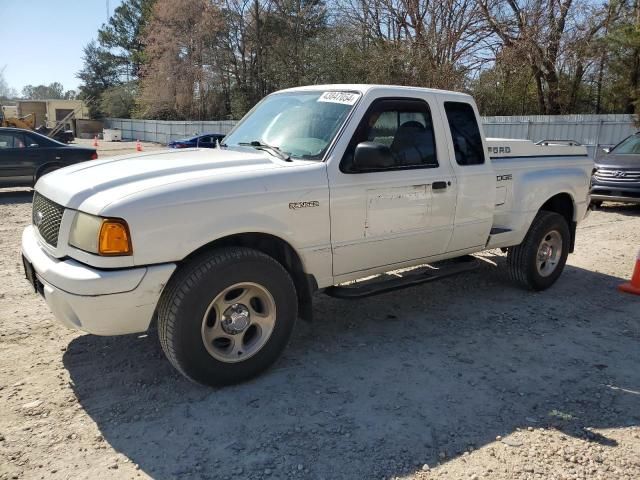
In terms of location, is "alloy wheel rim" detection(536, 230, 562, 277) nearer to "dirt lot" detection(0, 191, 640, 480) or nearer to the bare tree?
"dirt lot" detection(0, 191, 640, 480)

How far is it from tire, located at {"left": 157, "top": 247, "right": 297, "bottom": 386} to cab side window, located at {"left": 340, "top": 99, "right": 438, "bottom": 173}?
121cm

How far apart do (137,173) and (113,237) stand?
585 millimetres

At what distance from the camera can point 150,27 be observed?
1845 inches

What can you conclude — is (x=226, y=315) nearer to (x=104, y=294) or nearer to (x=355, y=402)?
(x=104, y=294)

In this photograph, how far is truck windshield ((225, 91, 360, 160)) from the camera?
13.5ft

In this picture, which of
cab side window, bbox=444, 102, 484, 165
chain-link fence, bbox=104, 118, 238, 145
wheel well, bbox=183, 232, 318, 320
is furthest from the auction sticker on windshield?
chain-link fence, bbox=104, 118, 238, 145

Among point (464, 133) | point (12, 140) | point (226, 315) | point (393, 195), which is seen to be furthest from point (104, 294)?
point (12, 140)

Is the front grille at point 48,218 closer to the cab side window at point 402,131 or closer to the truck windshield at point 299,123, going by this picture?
the truck windshield at point 299,123

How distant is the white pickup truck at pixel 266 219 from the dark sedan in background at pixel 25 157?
9148 mm

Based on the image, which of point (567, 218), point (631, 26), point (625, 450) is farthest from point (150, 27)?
point (625, 450)

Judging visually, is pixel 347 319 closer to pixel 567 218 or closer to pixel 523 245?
pixel 523 245

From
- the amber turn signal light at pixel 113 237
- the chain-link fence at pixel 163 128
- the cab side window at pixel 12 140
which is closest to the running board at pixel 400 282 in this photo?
the amber turn signal light at pixel 113 237

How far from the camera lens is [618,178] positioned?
37.3 ft

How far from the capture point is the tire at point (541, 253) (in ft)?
18.8
